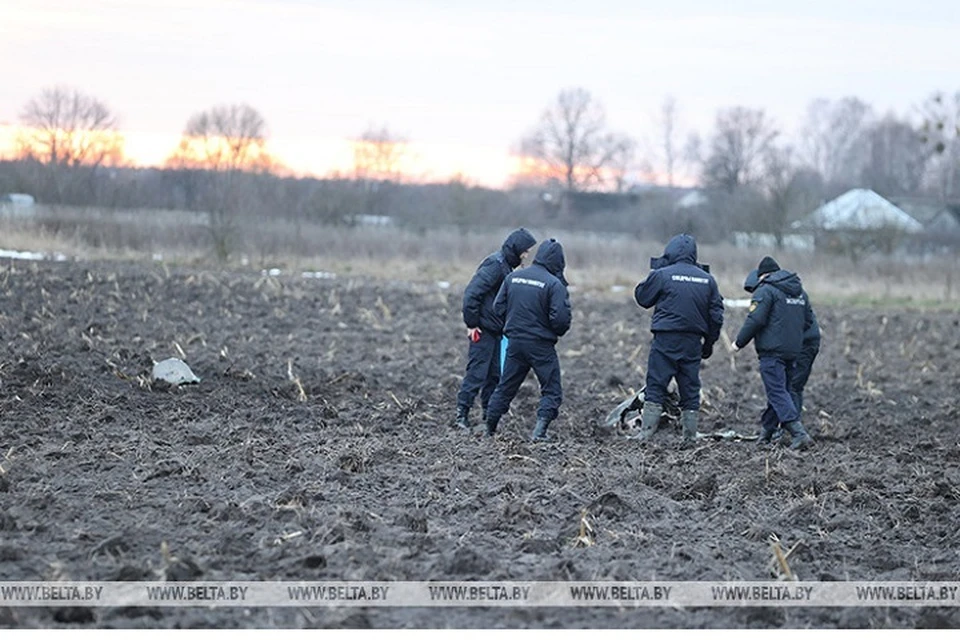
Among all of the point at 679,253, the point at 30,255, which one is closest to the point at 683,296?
the point at 679,253

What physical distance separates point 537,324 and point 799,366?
9.63 feet

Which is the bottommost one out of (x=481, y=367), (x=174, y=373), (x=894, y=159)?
(x=174, y=373)

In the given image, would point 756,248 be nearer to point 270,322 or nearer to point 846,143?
point 270,322

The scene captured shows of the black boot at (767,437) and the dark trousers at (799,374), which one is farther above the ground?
the dark trousers at (799,374)

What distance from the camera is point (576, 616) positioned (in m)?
6.36

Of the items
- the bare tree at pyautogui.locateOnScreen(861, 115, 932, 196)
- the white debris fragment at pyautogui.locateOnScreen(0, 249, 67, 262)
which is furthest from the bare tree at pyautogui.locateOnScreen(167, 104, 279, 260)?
the bare tree at pyautogui.locateOnScreen(861, 115, 932, 196)

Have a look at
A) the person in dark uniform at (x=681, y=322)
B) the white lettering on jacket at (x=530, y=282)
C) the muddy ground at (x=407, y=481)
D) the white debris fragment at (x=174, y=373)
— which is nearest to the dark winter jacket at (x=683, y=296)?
the person in dark uniform at (x=681, y=322)

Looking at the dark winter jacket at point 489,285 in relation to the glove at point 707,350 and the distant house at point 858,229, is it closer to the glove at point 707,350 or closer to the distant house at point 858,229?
the glove at point 707,350

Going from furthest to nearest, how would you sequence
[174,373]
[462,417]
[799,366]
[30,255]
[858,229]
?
[858,229]
[30,255]
[174,373]
[799,366]
[462,417]

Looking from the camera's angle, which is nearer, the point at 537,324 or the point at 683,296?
the point at 537,324

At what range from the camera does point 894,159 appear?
285 feet

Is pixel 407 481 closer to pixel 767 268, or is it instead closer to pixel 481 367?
pixel 481 367

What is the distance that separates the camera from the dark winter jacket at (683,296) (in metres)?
11.5

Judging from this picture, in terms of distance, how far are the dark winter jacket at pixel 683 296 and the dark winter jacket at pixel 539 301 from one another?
32.1 inches
